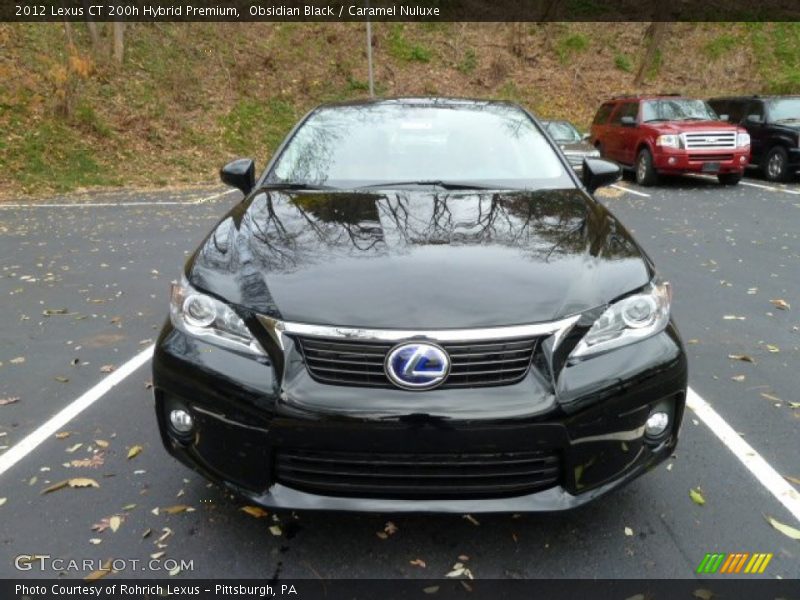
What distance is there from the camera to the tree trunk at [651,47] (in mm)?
24089

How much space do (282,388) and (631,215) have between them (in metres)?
8.96

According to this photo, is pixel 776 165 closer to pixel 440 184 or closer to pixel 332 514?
pixel 440 184

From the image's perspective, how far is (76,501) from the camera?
2820 millimetres

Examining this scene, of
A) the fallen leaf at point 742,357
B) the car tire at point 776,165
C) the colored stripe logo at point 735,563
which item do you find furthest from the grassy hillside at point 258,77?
the colored stripe logo at point 735,563

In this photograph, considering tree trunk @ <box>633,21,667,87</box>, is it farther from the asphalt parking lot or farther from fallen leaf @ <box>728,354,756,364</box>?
fallen leaf @ <box>728,354,756,364</box>

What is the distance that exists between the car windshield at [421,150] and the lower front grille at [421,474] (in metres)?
1.60

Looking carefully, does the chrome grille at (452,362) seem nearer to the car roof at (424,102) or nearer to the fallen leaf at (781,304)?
the car roof at (424,102)

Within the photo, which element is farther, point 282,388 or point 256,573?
point 256,573

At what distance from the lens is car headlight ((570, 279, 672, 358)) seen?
230cm

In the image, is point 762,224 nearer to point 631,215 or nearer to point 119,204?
point 631,215

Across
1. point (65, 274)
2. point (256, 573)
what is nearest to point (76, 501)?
point (256, 573)

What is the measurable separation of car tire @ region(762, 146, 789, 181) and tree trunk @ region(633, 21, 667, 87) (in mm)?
11147

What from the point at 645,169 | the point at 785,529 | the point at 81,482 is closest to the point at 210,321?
the point at 81,482

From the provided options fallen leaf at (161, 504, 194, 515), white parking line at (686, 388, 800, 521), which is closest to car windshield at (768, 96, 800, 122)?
white parking line at (686, 388, 800, 521)
